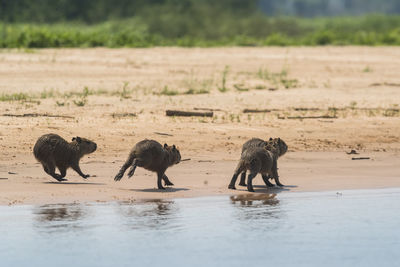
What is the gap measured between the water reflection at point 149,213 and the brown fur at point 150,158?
624 mm

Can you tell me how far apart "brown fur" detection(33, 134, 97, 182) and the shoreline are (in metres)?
0.15

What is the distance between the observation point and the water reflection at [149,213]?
899 centimetres

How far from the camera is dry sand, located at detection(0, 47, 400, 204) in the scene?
1130cm

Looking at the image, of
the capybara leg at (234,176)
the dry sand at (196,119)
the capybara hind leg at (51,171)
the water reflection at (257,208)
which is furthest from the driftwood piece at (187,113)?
the water reflection at (257,208)

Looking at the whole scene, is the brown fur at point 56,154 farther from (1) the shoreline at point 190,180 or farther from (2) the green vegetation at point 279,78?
(2) the green vegetation at point 279,78

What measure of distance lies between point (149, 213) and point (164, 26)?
2439 centimetres

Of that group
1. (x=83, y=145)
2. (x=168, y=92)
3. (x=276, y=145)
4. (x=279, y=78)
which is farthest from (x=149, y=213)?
(x=279, y=78)

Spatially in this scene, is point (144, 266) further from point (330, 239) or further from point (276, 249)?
point (330, 239)

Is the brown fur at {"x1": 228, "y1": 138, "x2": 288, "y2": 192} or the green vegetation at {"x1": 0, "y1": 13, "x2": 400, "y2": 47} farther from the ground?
the green vegetation at {"x1": 0, "y1": 13, "x2": 400, "y2": 47}

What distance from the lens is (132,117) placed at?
15.3 meters

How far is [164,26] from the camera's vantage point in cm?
3338

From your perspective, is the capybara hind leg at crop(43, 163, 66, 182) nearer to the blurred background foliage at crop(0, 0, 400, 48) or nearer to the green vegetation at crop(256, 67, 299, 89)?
the green vegetation at crop(256, 67, 299, 89)

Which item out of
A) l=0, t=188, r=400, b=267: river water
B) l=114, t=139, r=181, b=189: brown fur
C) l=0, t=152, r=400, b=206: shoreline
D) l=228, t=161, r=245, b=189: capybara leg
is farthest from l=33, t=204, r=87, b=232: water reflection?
l=228, t=161, r=245, b=189: capybara leg

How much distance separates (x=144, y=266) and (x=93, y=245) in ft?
2.43
